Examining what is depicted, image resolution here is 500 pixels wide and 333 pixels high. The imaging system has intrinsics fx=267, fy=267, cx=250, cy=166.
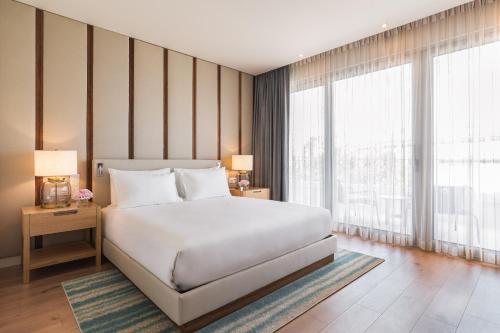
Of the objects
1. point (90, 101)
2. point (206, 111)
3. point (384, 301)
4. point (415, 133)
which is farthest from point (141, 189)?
point (415, 133)

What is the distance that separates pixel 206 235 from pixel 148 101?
258cm

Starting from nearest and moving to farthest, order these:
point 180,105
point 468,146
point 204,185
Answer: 1. point 468,146
2. point 204,185
3. point 180,105

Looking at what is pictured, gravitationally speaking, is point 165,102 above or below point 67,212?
above

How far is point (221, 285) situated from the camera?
1780 mm

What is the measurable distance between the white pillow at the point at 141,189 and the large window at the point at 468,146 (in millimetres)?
3164

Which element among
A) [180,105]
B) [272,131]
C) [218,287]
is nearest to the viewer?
[218,287]

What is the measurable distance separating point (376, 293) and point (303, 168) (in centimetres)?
254

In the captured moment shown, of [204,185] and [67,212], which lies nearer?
[67,212]

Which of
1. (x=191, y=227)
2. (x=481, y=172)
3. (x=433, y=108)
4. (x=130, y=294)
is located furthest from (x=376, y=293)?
(x=433, y=108)

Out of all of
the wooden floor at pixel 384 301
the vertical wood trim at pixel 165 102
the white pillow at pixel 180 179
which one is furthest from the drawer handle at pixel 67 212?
the vertical wood trim at pixel 165 102

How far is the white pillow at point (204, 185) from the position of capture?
11.4 ft

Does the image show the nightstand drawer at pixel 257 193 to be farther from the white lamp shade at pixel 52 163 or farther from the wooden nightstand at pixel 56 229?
the white lamp shade at pixel 52 163

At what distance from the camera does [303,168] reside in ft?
14.8

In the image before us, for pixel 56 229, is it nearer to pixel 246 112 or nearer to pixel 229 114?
pixel 229 114
